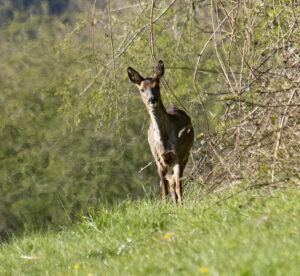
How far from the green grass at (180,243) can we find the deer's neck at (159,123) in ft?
6.19

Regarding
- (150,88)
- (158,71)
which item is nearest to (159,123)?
(150,88)

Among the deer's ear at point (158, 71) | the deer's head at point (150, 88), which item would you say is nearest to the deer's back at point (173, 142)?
the deer's head at point (150, 88)

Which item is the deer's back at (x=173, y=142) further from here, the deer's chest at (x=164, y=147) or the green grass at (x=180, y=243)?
the green grass at (x=180, y=243)

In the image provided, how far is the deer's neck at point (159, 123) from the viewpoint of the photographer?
906 centimetres

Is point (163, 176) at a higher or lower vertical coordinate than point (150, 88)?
lower

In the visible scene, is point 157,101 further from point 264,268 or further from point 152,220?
point 264,268

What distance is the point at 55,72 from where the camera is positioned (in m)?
32.2

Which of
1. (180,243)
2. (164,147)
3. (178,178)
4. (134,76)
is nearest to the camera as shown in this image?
(180,243)

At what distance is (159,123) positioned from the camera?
29.9ft

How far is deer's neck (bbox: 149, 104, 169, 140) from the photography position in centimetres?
906

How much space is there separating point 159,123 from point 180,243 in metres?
4.01

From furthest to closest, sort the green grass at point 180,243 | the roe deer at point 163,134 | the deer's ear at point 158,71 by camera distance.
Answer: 1. the deer's ear at point 158,71
2. the roe deer at point 163,134
3. the green grass at point 180,243

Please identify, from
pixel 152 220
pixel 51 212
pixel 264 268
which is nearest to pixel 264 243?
pixel 264 268

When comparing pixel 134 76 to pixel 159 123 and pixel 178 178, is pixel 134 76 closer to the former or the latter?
pixel 159 123
